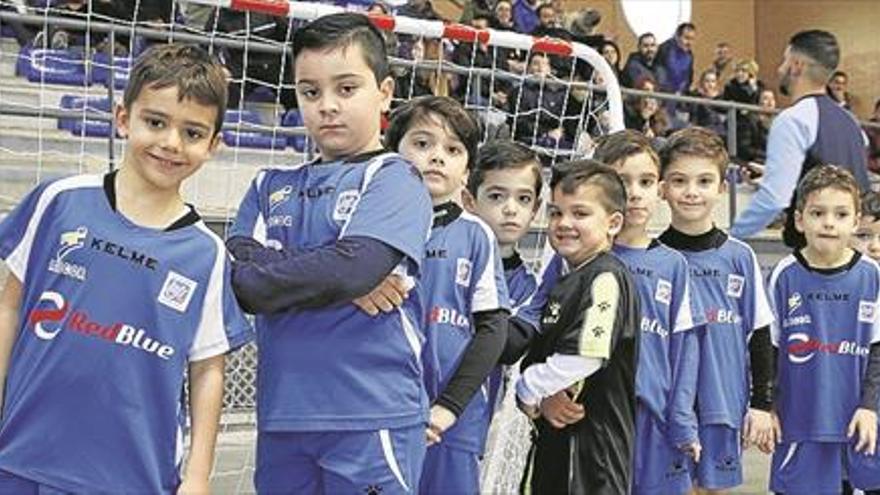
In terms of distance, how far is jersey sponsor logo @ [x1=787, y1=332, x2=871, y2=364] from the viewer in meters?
3.98

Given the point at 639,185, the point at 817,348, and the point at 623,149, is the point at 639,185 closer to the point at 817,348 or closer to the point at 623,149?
the point at 623,149

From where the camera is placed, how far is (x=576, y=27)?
464 inches

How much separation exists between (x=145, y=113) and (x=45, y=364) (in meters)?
0.50

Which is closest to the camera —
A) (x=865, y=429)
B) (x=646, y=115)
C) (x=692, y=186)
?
(x=692, y=186)

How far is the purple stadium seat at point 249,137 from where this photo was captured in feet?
23.6

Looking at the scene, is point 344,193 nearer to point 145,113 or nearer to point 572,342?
point 145,113

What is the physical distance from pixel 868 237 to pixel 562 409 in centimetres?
197

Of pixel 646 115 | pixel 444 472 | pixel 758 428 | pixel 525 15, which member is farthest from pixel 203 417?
pixel 525 15

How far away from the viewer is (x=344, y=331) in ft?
7.88

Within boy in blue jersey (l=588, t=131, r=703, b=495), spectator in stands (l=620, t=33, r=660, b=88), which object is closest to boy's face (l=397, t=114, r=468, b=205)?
boy in blue jersey (l=588, t=131, r=703, b=495)

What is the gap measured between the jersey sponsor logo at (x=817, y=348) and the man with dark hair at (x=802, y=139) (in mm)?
348

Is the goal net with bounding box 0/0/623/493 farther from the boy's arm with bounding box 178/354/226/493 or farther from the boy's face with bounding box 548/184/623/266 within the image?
the boy's arm with bounding box 178/354/226/493

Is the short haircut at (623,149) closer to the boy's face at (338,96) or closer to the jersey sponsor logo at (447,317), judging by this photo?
the jersey sponsor logo at (447,317)

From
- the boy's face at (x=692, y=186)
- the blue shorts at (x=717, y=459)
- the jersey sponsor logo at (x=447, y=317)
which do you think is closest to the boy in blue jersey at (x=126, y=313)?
the jersey sponsor logo at (x=447, y=317)
